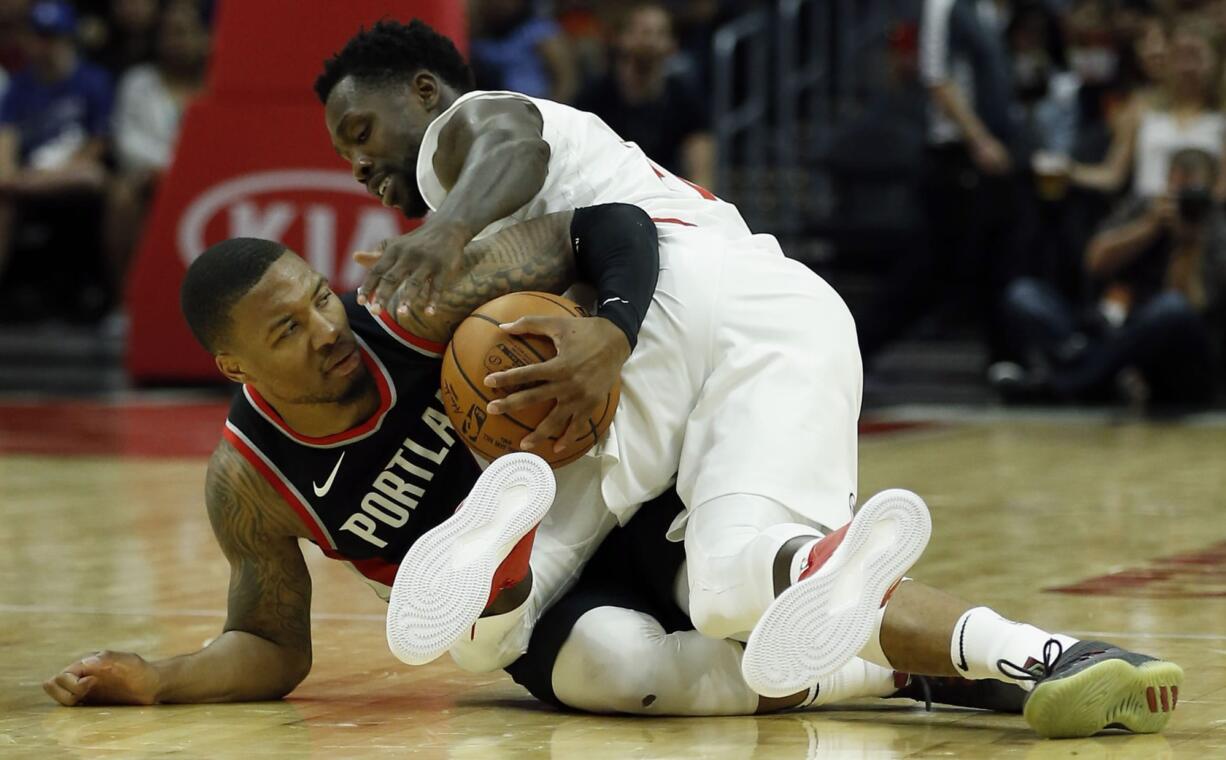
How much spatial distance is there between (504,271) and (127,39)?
1013cm

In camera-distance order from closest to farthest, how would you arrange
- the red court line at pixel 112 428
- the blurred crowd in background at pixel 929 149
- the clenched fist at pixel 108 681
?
the clenched fist at pixel 108 681 → the red court line at pixel 112 428 → the blurred crowd in background at pixel 929 149

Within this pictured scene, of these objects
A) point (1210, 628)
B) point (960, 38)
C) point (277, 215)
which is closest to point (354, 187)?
point (277, 215)

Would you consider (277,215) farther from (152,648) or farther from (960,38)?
(152,648)

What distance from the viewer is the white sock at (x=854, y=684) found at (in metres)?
3.47

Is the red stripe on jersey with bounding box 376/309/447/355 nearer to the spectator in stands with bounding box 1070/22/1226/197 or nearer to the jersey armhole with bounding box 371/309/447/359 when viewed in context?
the jersey armhole with bounding box 371/309/447/359

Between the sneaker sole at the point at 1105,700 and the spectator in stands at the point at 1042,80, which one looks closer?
the sneaker sole at the point at 1105,700

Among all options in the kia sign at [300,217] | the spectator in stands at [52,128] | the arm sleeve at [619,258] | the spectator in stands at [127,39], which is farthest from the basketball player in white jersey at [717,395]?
the spectator in stands at [127,39]

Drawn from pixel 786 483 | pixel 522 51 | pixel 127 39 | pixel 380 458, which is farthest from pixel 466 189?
pixel 127 39

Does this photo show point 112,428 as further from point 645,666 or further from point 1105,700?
point 1105,700

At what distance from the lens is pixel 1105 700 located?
3.08 meters

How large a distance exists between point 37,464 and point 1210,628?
17.4 feet

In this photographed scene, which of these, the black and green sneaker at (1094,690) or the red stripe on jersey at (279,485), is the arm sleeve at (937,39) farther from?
the black and green sneaker at (1094,690)

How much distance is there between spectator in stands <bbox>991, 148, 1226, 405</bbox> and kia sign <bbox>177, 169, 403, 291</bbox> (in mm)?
3394

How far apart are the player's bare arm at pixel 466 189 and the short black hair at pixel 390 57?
1.02ft
